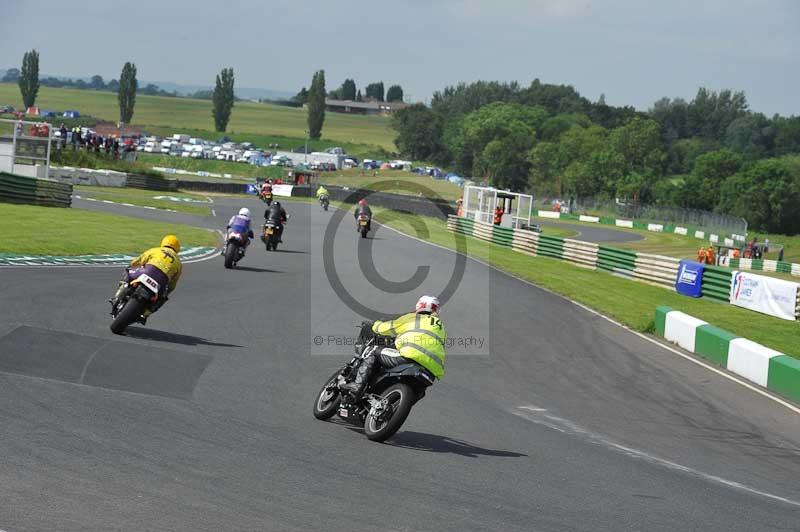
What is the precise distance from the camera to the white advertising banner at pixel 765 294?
28859 millimetres

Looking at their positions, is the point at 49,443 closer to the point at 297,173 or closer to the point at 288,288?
the point at 288,288

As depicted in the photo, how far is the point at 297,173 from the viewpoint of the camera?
88.9 m

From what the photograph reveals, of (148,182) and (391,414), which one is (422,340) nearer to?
(391,414)

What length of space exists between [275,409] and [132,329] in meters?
4.36

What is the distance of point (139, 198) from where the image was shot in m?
51.8

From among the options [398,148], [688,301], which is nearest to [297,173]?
[688,301]

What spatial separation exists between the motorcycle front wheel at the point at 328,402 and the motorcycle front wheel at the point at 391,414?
2.19 feet

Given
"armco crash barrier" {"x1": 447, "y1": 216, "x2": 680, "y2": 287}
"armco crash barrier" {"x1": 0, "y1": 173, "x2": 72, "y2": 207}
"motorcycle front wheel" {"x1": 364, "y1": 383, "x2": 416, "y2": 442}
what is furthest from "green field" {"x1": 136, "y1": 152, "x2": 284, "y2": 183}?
"motorcycle front wheel" {"x1": 364, "y1": 383, "x2": 416, "y2": 442}

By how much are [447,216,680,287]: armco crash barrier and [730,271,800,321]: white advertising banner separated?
3.73 metres

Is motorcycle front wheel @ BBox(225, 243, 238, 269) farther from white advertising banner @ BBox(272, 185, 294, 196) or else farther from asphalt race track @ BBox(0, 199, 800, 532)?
white advertising banner @ BBox(272, 185, 294, 196)

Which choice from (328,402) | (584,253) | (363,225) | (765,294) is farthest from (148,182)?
(328,402)

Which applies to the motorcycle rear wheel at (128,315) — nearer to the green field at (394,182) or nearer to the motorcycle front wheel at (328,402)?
the motorcycle front wheel at (328,402)

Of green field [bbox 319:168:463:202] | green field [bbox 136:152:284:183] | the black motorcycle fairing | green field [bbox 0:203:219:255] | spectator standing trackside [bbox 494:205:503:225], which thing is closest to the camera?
the black motorcycle fairing

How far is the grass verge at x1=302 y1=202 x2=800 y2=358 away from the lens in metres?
25.1
